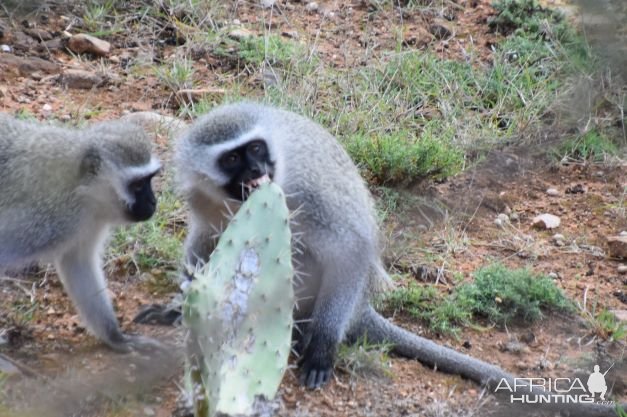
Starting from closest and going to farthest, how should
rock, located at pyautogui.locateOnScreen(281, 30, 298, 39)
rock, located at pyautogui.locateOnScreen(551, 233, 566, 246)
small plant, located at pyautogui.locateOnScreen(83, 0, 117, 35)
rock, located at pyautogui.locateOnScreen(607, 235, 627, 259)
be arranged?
rock, located at pyautogui.locateOnScreen(607, 235, 627, 259)
rock, located at pyautogui.locateOnScreen(551, 233, 566, 246)
small plant, located at pyautogui.locateOnScreen(83, 0, 117, 35)
rock, located at pyautogui.locateOnScreen(281, 30, 298, 39)

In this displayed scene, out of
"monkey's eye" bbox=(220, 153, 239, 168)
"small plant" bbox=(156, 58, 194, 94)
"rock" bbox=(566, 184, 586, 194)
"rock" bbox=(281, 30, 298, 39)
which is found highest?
"monkey's eye" bbox=(220, 153, 239, 168)

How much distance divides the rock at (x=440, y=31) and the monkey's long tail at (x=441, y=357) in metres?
3.16

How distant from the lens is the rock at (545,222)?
5766 mm

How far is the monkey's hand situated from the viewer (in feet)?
14.0

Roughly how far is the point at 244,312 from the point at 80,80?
341 centimetres

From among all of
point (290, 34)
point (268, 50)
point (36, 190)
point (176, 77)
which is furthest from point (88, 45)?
point (36, 190)

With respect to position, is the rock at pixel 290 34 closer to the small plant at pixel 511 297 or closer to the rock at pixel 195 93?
the rock at pixel 195 93

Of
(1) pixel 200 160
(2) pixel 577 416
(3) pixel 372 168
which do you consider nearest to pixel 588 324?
(2) pixel 577 416

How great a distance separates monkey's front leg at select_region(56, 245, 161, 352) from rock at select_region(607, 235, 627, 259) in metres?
2.68

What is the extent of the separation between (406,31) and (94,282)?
3692 millimetres

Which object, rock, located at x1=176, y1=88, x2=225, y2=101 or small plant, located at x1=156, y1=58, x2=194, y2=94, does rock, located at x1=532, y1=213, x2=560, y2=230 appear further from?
small plant, located at x1=156, y1=58, x2=194, y2=94

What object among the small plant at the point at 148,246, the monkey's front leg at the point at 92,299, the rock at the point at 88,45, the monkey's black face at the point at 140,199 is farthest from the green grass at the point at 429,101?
the monkey's front leg at the point at 92,299

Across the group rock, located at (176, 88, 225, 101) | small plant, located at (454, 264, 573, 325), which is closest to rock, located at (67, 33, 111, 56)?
rock, located at (176, 88, 225, 101)

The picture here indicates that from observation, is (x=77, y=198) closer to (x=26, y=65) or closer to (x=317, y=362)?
(x=317, y=362)
